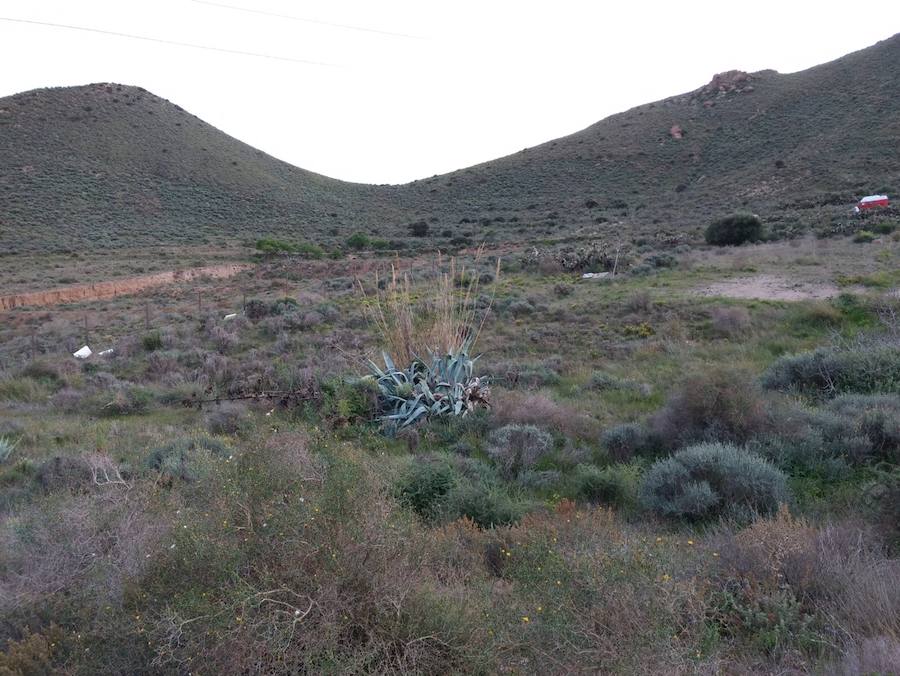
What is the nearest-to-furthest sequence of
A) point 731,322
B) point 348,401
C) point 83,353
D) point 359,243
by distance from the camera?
point 348,401 → point 731,322 → point 83,353 → point 359,243

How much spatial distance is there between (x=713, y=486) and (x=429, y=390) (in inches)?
174

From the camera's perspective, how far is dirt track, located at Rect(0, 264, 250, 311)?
2561 cm

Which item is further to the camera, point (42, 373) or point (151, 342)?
point (151, 342)

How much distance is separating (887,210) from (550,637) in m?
31.2

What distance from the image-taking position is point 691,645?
2.87 m

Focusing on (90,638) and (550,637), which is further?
(90,638)

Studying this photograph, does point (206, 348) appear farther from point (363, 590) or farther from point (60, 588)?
point (363, 590)

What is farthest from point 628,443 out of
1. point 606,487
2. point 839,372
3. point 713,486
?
point 839,372

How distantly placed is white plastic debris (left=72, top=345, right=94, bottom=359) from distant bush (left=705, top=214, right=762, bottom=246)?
912 inches

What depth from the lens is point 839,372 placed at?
8383 millimetres

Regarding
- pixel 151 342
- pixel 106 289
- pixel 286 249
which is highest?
pixel 286 249

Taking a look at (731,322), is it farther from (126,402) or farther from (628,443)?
(126,402)

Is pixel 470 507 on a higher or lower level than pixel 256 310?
lower

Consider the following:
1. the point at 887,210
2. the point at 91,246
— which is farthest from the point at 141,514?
the point at 91,246
